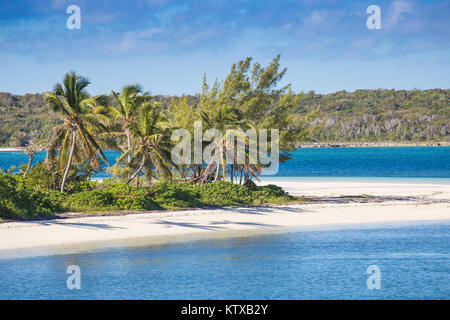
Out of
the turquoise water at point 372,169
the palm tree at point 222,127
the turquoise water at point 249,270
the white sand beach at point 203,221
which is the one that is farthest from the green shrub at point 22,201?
the turquoise water at point 372,169

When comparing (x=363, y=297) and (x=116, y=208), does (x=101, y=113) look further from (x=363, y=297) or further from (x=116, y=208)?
(x=363, y=297)

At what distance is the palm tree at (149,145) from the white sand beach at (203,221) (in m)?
3.81

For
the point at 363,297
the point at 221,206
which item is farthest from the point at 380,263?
the point at 221,206

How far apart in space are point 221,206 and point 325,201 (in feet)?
23.2

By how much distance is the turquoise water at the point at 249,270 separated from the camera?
54.9 feet

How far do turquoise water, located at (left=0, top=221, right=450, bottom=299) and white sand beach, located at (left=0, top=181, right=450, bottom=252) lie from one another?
1.85m

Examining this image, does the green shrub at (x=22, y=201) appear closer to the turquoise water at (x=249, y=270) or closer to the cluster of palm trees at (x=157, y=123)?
the cluster of palm trees at (x=157, y=123)

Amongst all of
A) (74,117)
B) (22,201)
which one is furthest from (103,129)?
(22,201)

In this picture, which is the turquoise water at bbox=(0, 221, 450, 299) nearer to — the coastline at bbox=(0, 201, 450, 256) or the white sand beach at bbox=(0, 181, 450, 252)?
the coastline at bbox=(0, 201, 450, 256)

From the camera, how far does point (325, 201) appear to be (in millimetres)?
34094

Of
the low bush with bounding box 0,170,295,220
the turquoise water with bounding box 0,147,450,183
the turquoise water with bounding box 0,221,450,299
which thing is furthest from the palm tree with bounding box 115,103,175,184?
the turquoise water with bounding box 0,147,450,183

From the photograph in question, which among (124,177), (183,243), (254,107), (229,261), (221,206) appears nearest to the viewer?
(229,261)

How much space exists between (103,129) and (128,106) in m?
2.62

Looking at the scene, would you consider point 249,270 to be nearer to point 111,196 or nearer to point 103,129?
point 111,196
